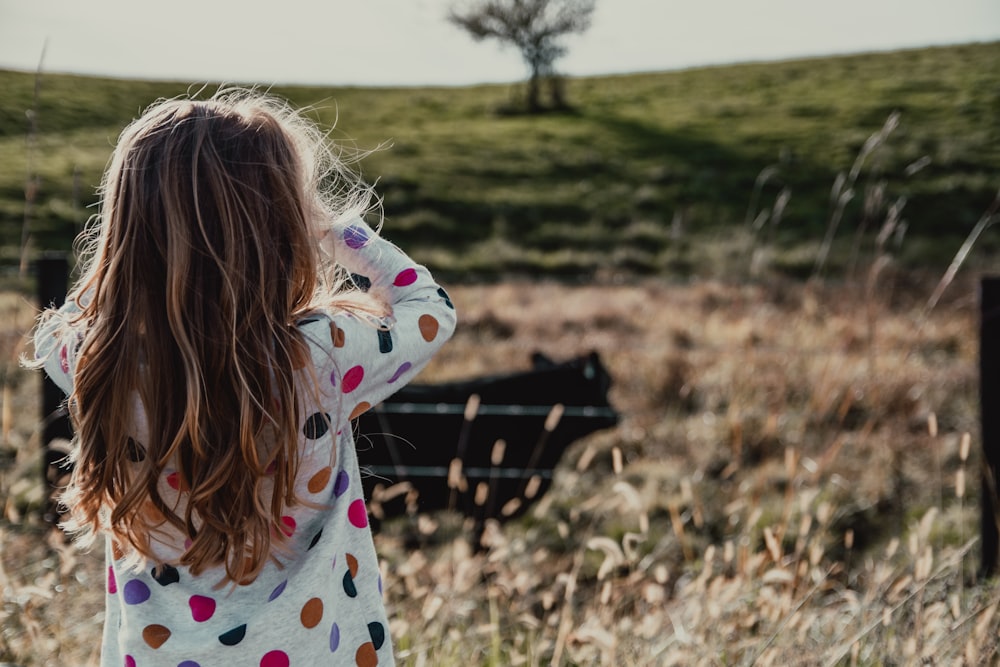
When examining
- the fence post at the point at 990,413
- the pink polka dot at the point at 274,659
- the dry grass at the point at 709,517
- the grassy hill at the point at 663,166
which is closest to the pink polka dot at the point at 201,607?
the pink polka dot at the point at 274,659

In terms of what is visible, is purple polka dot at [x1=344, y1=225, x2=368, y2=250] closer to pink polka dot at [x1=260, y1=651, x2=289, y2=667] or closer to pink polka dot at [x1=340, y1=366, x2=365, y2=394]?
pink polka dot at [x1=340, y1=366, x2=365, y2=394]

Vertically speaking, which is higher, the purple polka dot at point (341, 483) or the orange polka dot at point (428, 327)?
the orange polka dot at point (428, 327)

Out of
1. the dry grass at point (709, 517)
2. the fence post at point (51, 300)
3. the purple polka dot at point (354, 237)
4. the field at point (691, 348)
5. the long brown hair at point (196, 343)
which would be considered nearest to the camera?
the long brown hair at point (196, 343)


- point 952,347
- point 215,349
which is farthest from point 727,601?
point 952,347

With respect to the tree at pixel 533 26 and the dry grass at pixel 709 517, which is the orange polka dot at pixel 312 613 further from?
the tree at pixel 533 26

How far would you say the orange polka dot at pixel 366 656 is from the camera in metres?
1.47

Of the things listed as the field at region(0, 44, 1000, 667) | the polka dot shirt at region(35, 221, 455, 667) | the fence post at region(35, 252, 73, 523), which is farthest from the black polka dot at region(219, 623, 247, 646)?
the fence post at region(35, 252, 73, 523)

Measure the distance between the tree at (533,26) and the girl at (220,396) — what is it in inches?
1065

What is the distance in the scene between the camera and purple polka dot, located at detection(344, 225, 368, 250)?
151cm

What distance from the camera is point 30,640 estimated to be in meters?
2.25

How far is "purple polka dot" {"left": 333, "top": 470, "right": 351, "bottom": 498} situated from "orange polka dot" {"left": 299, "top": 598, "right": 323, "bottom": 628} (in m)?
0.17

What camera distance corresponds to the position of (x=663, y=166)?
73.7ft

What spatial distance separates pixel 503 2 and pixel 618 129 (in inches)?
234

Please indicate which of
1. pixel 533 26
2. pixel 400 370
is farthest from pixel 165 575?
pixel 533 26
